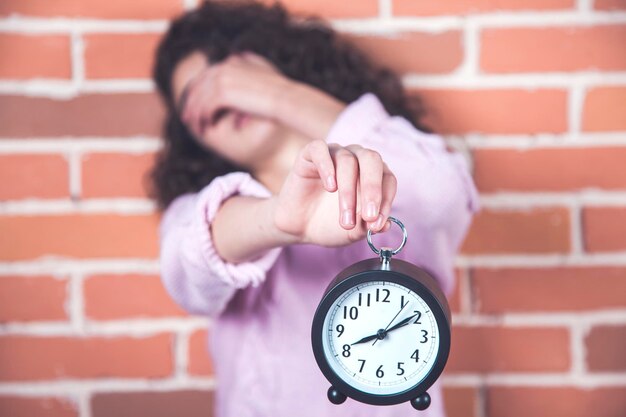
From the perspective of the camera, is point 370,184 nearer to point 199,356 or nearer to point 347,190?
point 347,190

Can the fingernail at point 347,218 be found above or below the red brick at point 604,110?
below

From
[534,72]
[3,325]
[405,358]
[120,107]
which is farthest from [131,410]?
[534,72]

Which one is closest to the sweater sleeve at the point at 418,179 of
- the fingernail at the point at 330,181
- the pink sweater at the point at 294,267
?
the pink sweater at the point at 294,267

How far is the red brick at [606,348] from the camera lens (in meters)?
1.16

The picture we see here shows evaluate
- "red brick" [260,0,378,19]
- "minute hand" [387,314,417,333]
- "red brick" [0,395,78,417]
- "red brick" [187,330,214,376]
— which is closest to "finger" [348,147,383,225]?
"minute hand" [387,314,417,333]

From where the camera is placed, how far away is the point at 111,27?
1107mm

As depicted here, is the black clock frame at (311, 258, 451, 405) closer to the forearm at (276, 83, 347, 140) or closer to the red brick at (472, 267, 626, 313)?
the forearm at (276, 83, 347, 140)

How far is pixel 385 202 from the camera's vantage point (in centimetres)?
59

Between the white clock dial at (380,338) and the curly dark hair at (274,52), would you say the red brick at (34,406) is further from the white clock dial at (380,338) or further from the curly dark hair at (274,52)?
the white clock dial at (380,338)

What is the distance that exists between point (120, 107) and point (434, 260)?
0.56 metres

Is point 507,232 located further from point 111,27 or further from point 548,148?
point 111,27

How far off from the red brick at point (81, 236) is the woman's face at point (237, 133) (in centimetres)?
20

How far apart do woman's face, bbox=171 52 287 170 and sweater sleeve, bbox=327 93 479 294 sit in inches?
6.1

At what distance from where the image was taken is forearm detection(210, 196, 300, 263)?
2.23ft
